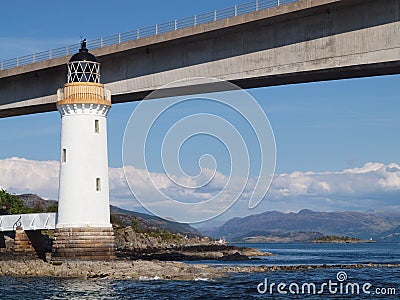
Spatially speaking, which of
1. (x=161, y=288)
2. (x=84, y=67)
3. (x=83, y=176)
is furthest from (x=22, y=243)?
(x=161, y=288)

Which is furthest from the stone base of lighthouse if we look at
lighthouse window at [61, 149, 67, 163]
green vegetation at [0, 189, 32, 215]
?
green vegetation at [0, 189, 32, 215]

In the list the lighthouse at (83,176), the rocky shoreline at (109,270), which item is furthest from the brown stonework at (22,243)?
the lighthouse at (83,176)

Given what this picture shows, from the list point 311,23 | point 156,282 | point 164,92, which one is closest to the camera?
point 311,23

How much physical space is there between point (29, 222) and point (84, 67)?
11659 mm

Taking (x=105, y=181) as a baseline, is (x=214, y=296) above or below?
below

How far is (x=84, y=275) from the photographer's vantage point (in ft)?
127

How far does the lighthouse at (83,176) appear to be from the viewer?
4206 centimetres

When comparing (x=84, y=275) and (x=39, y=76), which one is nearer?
(x=84, y=275)

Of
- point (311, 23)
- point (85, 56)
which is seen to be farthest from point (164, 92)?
point (311, 23)

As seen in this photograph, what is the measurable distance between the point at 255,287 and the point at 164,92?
39.3 feet

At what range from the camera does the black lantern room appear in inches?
1699

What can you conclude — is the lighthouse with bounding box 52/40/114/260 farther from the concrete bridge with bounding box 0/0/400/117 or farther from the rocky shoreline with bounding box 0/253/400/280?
the concrete bridge with bounding box 0/0/400/117

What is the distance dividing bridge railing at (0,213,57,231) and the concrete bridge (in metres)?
8.74

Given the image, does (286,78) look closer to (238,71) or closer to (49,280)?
(238,71)
